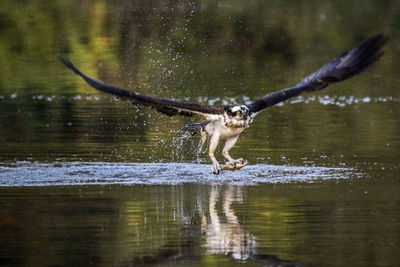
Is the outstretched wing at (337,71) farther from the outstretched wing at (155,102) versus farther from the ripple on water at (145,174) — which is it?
the ripple on water at (145,174)

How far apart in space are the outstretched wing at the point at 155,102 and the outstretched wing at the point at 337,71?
30.4 inches

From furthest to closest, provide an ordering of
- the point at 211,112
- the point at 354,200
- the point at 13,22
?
the point at 13,22 → the point at 211,112 → the point at 354,200

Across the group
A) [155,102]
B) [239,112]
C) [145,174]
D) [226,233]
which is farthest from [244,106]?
[226,233]

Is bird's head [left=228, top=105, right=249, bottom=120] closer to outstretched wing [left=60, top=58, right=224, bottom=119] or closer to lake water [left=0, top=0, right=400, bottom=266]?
outstretched wing [left=60, top=58, right=224, bottom=119]

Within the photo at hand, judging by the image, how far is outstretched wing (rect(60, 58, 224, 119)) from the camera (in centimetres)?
1459

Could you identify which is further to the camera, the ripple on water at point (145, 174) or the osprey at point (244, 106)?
the ripple on water at point (145, 174)

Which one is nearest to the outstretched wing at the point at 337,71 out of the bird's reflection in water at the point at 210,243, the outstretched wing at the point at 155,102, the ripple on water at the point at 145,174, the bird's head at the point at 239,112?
the bird's head at the point at 239,112

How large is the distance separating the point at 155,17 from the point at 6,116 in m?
16.7

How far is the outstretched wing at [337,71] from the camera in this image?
640 inches

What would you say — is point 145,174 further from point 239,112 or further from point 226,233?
point 226,233

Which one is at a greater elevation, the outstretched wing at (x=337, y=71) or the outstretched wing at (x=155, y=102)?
the outstretched wing at (x=337, y=71)

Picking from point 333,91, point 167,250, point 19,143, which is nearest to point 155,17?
point 333,91

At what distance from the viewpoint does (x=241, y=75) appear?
3269 centimetres

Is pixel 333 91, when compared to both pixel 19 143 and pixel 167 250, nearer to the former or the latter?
pixel 19 143
